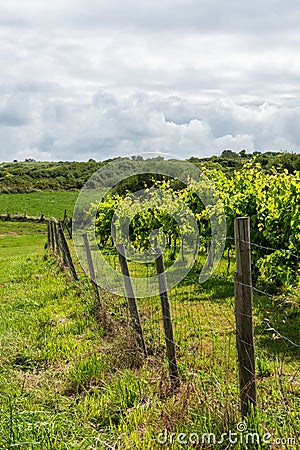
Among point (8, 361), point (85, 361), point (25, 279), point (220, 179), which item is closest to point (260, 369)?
point (85, 361)

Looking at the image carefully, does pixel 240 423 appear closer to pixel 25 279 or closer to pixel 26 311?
pixel 26 311

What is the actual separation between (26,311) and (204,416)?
557 cm

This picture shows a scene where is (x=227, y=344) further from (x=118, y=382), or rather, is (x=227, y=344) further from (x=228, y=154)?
(x=228, y=154)

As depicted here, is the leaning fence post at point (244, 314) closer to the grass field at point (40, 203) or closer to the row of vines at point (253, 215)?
the row of vines at point (253, 215)

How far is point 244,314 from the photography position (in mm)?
3580

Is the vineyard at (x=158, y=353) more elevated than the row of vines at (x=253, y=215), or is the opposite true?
the row of vines at (x=253, y=215)

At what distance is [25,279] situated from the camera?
1292cm

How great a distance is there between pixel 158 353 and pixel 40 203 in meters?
48.2

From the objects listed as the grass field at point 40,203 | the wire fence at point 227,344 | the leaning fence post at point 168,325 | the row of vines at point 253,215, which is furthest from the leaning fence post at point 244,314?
the grass field at point 40,203

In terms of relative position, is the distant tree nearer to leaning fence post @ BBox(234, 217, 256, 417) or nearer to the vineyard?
the vineyard

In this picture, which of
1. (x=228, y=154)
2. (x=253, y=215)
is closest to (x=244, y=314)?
(x=253, y=215)

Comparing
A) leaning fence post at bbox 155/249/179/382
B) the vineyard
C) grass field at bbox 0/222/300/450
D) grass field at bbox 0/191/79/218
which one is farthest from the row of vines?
grass field at bbox 0/191/79/218

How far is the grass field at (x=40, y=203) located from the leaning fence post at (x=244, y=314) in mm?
40806

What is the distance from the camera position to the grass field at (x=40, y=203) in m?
45.5
